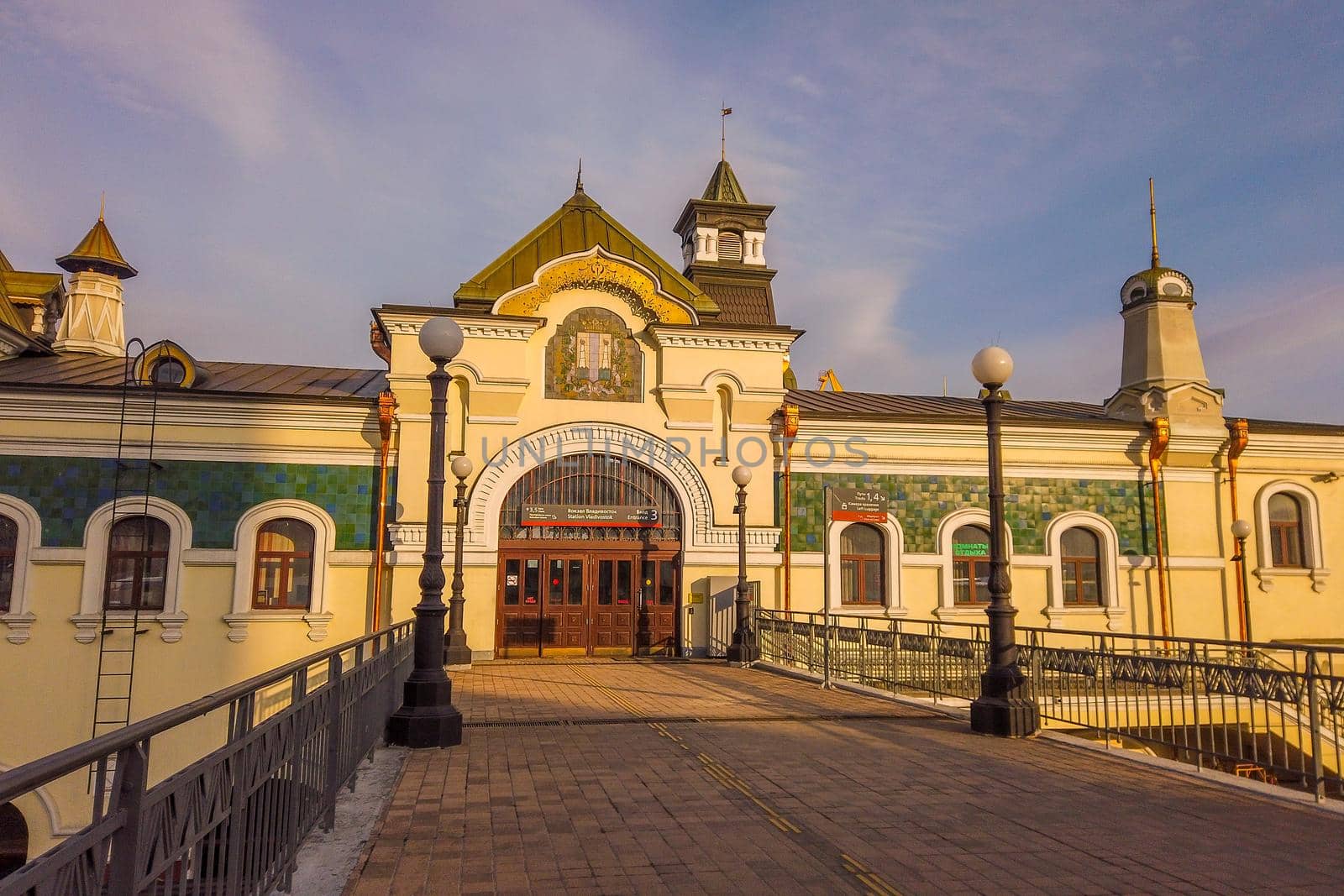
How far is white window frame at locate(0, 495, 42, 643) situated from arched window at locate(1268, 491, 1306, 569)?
26.5 meters

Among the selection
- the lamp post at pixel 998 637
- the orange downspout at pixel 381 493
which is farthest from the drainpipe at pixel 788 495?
the lamp post at pixel 998 637

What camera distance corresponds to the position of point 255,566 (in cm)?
1867

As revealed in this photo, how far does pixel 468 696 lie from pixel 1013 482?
14.3 metres

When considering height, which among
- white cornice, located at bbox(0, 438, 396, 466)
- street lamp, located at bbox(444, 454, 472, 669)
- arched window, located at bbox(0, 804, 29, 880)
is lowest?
arched window, located at bbox(0, 804, 29, 880)

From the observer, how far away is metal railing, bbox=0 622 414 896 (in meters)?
2.62

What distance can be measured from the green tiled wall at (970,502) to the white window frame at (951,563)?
14cm

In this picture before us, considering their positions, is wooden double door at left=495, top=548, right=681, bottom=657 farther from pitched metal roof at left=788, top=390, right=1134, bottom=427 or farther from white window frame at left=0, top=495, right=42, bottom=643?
white window frame at left=0, top=495, right=42, bottom=643

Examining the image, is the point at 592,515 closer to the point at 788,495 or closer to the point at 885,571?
the point at 788,495

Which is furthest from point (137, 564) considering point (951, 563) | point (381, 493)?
point (951, 563)

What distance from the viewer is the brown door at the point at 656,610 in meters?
20.4

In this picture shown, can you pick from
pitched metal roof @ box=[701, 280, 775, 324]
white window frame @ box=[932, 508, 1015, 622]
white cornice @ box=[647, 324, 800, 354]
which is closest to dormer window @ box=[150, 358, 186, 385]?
white cornice @ box=[647, 324, 800, 354]

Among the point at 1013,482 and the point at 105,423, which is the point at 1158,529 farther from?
the point at 105,423

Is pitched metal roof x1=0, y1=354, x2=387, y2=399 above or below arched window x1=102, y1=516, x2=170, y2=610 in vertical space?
above

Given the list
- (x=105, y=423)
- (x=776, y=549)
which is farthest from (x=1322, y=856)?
(x=105, y=423)
